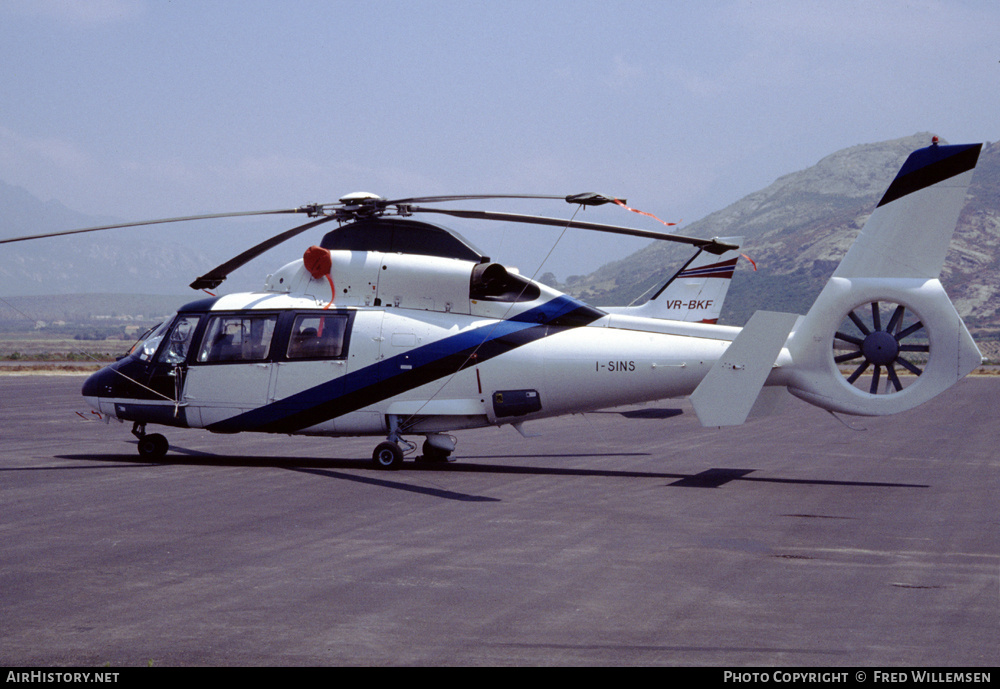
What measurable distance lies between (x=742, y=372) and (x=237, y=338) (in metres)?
9.45

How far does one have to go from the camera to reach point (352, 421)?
55.6ft

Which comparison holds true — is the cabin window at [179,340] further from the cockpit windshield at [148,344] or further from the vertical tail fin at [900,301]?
the vertical tail fin at [900,301]

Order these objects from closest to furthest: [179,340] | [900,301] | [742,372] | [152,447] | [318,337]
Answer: [900,301] → [742,372] → [318,337] → [152,447] → [179,340]

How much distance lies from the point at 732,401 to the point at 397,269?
6.67m

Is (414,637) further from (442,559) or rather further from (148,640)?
(442,559)

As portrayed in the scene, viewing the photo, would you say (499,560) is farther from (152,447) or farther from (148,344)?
(148,344)

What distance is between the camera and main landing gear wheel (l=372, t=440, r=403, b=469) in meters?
16.4

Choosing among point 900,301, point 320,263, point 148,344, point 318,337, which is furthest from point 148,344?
point 900,301

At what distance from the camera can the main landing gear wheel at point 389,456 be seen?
16.4 m

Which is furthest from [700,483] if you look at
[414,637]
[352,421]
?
[414,637]

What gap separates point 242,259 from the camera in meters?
16.8

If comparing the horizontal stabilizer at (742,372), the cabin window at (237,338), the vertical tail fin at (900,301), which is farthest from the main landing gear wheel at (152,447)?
the vertical tail fin at (900,301)

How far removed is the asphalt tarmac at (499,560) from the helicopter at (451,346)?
3.64ft

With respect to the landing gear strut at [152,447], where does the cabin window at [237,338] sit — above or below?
above
